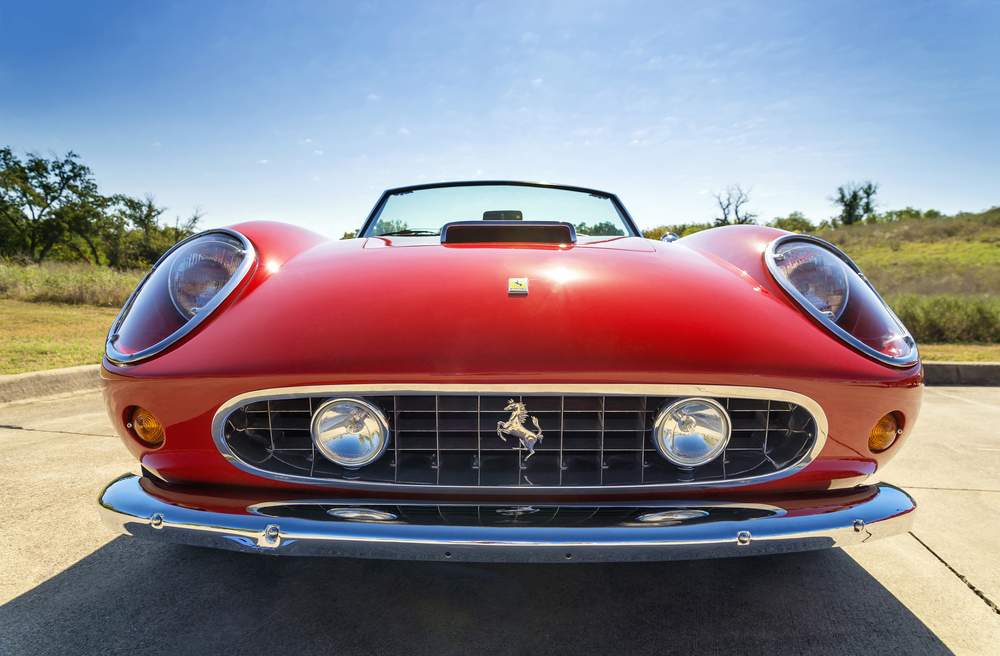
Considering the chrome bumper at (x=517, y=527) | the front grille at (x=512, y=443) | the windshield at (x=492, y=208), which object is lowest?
the chrome bumper at (x=517, y=527)

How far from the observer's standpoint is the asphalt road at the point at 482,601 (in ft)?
3.86

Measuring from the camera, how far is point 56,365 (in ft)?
14.0

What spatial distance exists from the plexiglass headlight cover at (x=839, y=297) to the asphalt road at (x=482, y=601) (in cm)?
65

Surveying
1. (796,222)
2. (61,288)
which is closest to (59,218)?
(61,288)

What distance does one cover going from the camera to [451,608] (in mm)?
1294

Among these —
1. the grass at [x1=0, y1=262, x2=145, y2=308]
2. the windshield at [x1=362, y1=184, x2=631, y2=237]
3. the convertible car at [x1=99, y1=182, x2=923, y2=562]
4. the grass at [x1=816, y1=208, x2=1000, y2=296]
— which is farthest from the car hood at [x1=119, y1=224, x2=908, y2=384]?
the grass at [x1=816, y1=208, x2=1000, y2=296]

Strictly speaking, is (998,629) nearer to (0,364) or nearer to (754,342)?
(754,342)

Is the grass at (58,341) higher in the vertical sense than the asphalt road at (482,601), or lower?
higher

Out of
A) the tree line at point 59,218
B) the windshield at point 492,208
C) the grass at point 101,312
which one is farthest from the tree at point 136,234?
the windshield at point 492,208

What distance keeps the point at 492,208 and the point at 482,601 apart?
5.58ft

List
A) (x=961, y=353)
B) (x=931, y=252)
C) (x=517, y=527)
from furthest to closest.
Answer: (x=931, y=252), (x=961, y=353), (x=517, y=527)

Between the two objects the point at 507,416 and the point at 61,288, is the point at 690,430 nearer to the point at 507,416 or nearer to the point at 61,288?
the point at 507,416

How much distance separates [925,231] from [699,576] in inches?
1372

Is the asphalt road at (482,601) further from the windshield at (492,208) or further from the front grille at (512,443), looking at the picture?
the windshield at (492,208)
